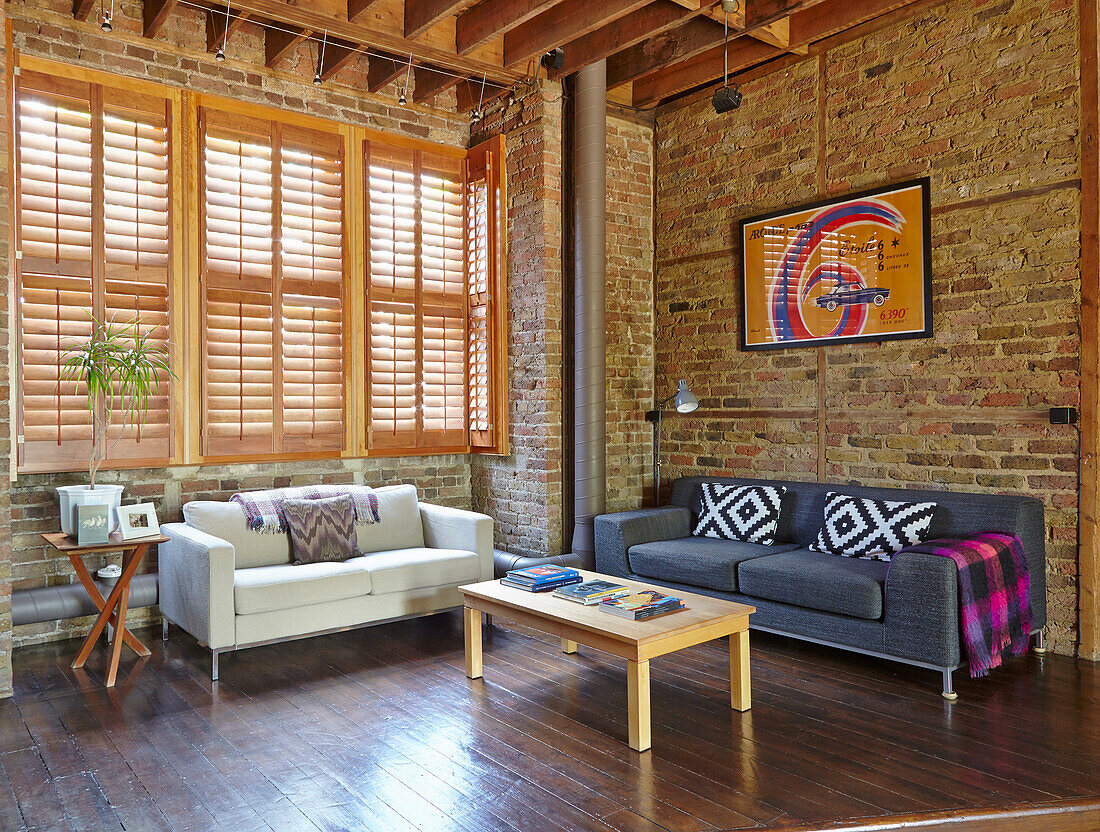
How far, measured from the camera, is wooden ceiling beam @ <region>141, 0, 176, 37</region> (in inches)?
181

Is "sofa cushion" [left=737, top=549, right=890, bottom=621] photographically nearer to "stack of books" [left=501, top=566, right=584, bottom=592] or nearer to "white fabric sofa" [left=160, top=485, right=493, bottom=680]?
"stack of books" [left=501, top=566, right=584, bottom=592]

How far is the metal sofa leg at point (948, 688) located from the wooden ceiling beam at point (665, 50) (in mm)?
3731

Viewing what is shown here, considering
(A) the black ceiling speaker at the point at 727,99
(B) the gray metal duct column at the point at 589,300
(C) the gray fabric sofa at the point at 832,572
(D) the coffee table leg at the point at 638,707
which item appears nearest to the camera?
(D) the coffee table leg at the point at 638,707

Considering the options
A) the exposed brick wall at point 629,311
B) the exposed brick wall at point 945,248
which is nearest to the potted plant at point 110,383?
the exposed brick wall at point 629,311

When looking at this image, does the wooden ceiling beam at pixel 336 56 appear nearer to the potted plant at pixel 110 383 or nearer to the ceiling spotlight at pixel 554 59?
the ceiling spotlight at pixel 554 59

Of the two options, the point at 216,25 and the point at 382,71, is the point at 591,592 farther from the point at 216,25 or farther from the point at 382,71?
the point at 216,25

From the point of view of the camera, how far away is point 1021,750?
3.11 m

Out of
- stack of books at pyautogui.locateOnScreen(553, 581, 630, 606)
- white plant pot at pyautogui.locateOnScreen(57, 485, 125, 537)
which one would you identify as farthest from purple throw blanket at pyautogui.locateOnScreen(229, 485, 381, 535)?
stack of books at pyautogui.locateOnScreen(553, 581, 630, 606)

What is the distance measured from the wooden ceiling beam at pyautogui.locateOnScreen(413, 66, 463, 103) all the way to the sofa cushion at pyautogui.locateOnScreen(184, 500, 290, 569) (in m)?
3.25

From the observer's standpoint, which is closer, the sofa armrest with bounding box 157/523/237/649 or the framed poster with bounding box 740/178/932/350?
the sofa armrest with bounding box 157/523/237/649

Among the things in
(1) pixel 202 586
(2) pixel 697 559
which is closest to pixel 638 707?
(2) pixel 697 559

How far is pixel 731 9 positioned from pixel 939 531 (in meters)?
3.10

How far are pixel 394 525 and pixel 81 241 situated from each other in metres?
2.52

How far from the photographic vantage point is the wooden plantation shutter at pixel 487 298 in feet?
19.8
